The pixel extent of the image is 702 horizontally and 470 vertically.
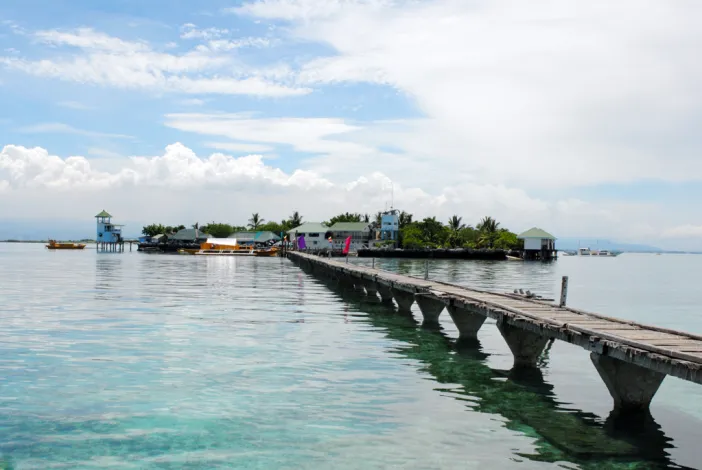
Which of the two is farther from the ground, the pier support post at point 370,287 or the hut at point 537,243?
the hut at point 537,243

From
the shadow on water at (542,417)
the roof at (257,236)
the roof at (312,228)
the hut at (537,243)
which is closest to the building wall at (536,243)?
the hut at (537,243)

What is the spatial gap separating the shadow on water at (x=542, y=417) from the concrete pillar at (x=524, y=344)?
1.15 ft

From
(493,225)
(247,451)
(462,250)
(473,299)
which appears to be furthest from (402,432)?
(493,225)

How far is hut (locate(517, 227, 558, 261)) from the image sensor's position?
125188 millimetres

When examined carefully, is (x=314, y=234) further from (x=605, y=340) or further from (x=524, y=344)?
(x=605, y=340)

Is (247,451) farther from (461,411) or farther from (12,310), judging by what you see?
(12,310)

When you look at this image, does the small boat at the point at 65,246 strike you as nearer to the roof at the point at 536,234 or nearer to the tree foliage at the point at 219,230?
the tree foliage at the point at 219,230

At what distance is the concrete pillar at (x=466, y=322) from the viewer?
21.4 m

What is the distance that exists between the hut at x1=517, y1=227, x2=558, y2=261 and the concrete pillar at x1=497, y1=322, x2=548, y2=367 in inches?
4416

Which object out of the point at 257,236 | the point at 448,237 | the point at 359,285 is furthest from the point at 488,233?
the point at 359,285

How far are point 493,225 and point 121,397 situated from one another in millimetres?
141188

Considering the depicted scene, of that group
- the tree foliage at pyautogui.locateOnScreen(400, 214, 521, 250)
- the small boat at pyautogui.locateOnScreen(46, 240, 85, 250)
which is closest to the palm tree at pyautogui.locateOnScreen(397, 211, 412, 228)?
the tree foliage at pyautogui.locateOnScreen(400, 214, 521, 250)

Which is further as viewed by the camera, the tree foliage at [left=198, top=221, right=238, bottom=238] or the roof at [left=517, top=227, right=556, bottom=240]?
the tree foliage at [left=198, top=221, right=238, bottom=238]

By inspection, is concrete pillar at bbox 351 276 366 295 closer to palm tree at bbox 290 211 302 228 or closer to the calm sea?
the calm sea
